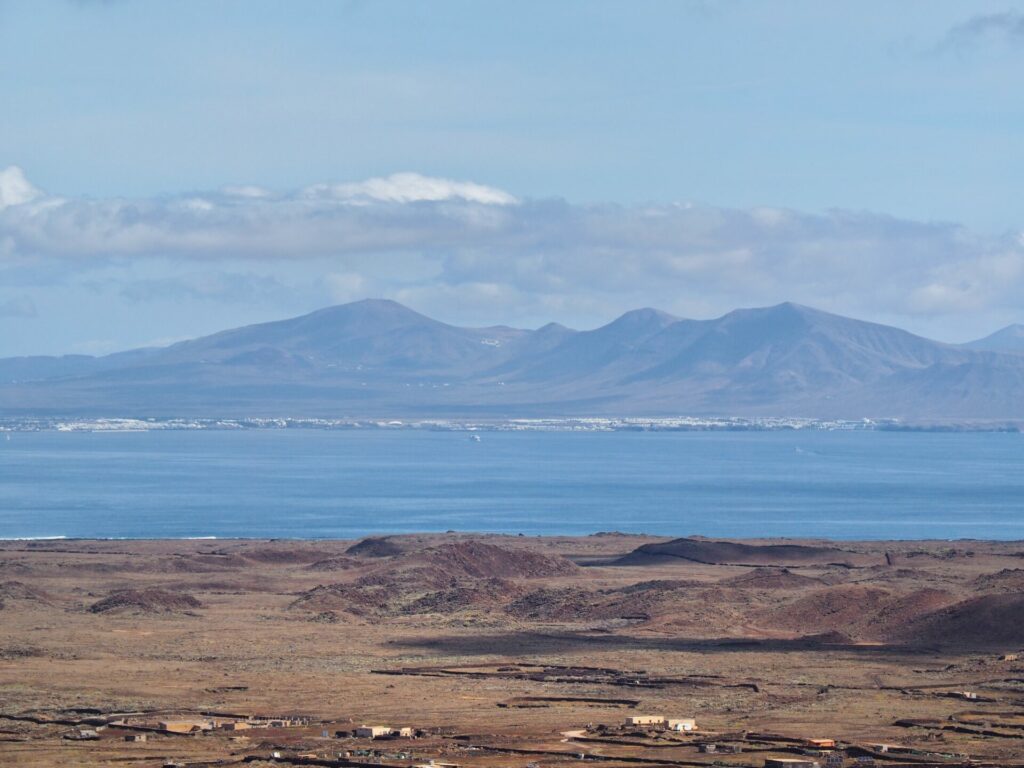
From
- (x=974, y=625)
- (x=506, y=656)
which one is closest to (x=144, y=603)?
(x=506, y=656)

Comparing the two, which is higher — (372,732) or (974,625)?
(372,732)

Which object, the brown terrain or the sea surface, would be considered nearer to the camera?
the brown terrain

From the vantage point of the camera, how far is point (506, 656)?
5138cm

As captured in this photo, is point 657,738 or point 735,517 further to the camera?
point 735,517

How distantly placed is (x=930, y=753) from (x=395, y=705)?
12.4m

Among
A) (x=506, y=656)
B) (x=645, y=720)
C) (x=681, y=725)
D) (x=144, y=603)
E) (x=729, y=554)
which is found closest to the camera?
(x=681, y=725)

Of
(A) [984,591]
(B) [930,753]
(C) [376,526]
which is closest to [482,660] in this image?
(B) [930,753]

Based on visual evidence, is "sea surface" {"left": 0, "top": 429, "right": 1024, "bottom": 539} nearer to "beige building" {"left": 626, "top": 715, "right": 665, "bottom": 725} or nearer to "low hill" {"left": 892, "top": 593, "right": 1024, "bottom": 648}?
"low hill" {"left": 892, "top": 593, "right": 1024, "bottom": 648}

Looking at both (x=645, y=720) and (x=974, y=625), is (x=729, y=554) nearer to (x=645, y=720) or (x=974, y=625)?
(x=974, y=625)

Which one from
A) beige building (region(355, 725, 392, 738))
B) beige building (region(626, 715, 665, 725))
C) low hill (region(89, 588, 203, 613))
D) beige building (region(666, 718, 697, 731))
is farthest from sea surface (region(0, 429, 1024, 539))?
beige building (region(666, 718, 697, 731))

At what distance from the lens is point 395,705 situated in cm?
4019

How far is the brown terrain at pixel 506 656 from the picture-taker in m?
34.2

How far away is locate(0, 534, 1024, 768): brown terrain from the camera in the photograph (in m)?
34.2

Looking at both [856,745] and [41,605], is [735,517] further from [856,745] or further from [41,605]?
[856,745]
